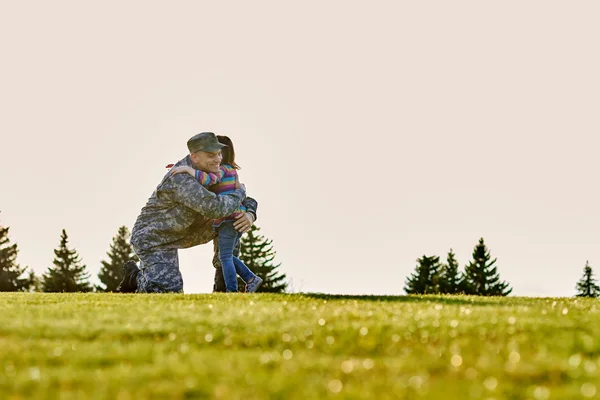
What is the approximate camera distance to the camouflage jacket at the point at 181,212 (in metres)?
15.5

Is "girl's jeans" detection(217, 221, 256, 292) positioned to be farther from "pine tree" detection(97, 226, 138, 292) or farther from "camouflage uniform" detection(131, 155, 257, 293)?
"pine tree" detection(97, 226, 138, 292)

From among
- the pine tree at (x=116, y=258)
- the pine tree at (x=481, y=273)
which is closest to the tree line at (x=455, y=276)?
the pine tree at (x=481, y=273)

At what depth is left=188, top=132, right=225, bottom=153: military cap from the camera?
16.0 metres

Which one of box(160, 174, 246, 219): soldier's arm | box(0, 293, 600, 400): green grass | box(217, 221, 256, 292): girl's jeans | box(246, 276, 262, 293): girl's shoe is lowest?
box(0, 293, 600, 400): green grass

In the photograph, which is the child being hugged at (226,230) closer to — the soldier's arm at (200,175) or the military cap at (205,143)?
the soldier's arm at (200,175)

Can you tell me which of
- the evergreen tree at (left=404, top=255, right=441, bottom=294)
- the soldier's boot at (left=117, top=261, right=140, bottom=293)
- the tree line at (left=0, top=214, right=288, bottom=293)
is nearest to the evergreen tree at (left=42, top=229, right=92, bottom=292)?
the tree line at (left=0, top=214, right=288, bottom=293)

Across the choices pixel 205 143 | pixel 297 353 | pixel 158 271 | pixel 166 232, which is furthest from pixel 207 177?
pixel 297 353

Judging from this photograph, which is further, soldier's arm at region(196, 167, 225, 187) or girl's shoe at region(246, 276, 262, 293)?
girl's shoe at region(246, 276, 262, 293)

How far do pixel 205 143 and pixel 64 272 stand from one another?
64145mm

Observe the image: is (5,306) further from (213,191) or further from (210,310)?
(213,191)

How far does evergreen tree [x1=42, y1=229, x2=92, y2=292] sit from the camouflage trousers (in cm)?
6155

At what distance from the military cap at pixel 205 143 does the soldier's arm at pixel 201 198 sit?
0.78 metres

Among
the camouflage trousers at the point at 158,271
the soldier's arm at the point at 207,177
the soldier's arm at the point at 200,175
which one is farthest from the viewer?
the camouflage trousers at the point at 158,271

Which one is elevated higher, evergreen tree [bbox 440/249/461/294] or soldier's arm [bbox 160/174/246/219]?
evergreen tree [bbox 440/249/461/294]
